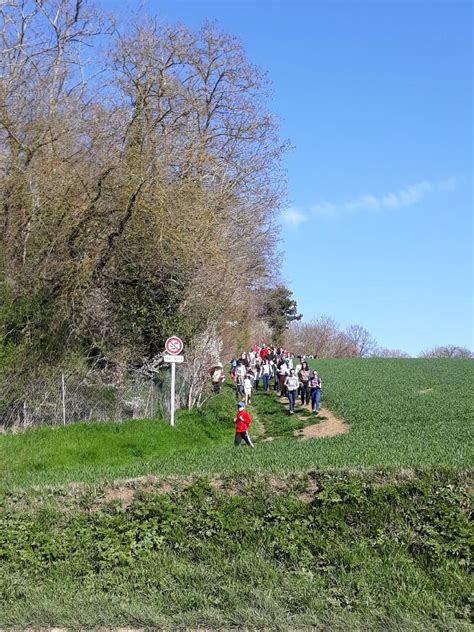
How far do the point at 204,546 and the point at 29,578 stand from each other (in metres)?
2.24

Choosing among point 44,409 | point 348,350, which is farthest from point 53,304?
point 348,350

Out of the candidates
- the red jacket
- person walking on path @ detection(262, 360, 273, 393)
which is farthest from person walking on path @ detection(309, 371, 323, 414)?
the red jacket

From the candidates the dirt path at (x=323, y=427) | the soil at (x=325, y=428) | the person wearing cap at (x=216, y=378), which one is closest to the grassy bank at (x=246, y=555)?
the dirt path at (x=323, y=427)

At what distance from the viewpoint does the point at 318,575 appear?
322 inches

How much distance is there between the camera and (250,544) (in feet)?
29.4

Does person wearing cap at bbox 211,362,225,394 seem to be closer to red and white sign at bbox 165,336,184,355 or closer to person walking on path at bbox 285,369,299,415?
person walking on path at bbox 285,369,299,415

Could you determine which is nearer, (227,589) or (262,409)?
(227,589)

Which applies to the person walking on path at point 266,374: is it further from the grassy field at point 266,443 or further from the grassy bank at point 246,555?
the grassy bank at point 246,555

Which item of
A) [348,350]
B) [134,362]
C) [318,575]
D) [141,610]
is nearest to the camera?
[141,610]

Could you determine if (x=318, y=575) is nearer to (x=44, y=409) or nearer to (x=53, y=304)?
(x=44, y=409)

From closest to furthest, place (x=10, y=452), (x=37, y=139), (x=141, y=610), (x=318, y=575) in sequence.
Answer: (x=141, y=610), (x=318, y=575), (x=10, y=452), (x=37, y=139)

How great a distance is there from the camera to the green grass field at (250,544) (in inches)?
294

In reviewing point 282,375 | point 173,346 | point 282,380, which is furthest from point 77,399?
point 282,380

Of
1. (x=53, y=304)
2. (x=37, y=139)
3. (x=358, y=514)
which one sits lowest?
(x=358, y=514)
